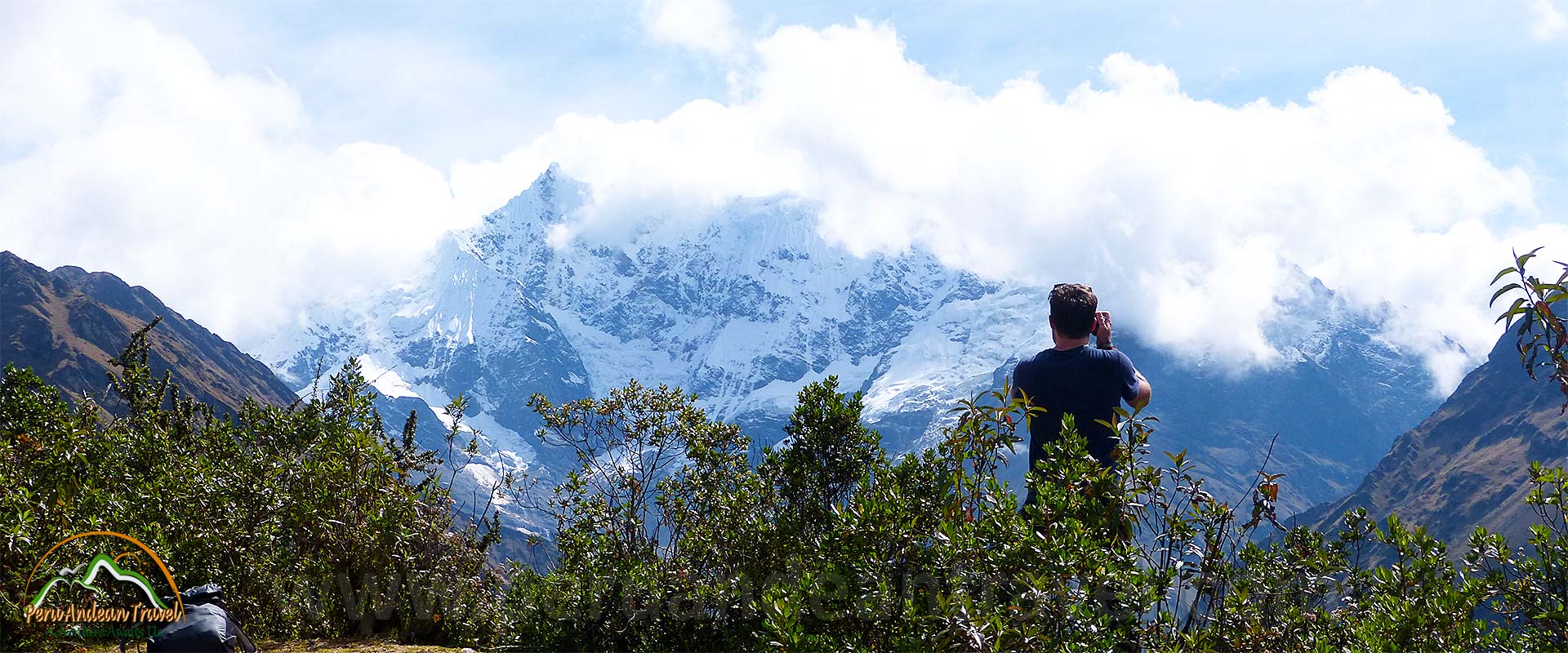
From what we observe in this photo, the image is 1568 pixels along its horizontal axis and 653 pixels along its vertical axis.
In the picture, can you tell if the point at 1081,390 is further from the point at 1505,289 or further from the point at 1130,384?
the point at 1505,289

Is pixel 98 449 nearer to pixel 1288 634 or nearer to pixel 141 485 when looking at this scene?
pixel 141 485

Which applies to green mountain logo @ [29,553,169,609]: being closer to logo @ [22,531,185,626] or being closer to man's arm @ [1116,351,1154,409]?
logo @ [22,531,185,626]

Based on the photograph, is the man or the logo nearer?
the man

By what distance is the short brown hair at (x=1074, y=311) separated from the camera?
7.73m

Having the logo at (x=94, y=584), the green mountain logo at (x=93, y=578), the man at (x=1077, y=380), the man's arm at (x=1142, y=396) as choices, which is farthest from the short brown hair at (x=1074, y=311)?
the green mountain logo at (x=93, y=578)

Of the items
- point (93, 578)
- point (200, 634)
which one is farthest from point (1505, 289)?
point (93, 578)

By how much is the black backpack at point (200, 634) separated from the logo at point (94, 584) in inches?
55.8

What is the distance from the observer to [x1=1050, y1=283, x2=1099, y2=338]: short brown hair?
7.73m

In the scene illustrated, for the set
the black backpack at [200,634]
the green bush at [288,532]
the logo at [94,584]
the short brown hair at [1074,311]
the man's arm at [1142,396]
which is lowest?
the black backpack at [200,634]

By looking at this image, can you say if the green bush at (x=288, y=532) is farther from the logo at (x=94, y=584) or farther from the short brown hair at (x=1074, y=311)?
the short brown hair at (x=1074, y=311)

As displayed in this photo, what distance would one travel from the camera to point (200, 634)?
21.8 ft

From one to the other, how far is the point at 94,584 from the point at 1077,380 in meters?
8.07

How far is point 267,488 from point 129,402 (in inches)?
529

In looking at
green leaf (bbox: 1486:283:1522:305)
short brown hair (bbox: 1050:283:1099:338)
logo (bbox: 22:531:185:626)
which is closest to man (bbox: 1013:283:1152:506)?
short brown hair (bbox: 1050:283:1099:338)
